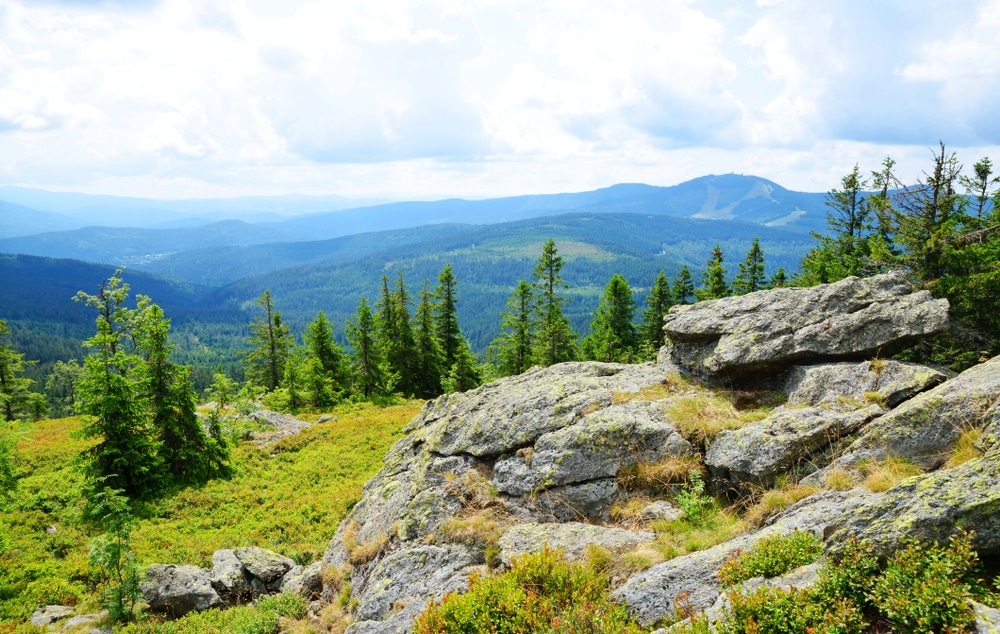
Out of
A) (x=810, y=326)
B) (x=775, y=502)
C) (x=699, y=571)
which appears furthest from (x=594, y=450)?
(x=810, y=326)

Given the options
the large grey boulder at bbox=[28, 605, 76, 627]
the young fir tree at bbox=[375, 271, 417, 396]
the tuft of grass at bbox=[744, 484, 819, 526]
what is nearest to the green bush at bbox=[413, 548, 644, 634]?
the tuft of grass at bbox=[744, 484, 819, 526]

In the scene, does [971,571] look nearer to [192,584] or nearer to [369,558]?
[369,558]

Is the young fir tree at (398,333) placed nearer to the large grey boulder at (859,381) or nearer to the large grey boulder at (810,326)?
the large grey boulder at (810,326)

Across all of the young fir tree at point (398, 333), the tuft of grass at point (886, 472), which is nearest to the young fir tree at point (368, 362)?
the young fir tree at point (398, 333)

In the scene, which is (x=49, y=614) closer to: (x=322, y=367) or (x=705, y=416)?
(x=705, y=416)

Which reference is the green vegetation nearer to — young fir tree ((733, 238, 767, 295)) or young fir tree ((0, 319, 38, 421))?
young fir tree ((733, 238, 767, 295))

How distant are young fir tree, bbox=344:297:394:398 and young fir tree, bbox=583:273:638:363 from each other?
2212 centimetres

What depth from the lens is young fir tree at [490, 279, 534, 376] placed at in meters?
47.3

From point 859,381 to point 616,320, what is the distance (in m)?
42.7

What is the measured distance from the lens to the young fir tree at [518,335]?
47.3 m

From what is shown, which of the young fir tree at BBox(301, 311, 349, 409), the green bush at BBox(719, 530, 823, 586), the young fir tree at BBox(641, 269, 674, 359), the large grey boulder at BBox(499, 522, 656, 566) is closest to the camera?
the green bush at BBox(719, 530, 823, 586)

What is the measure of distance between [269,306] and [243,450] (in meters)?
24.3

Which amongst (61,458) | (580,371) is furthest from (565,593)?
(61,458)

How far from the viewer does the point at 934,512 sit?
19.2ft
